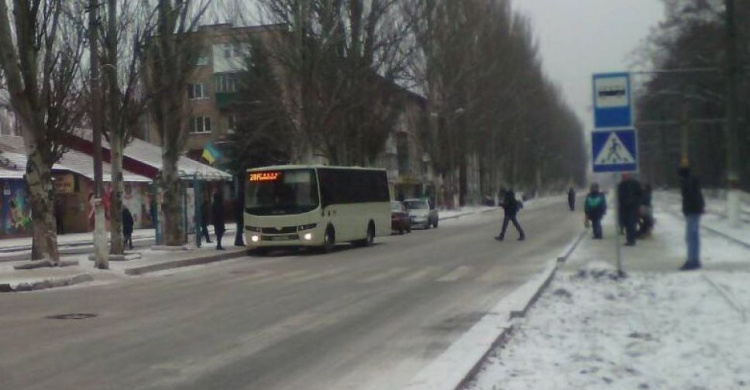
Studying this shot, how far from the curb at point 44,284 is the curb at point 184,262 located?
1815 mm

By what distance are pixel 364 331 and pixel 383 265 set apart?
34.5ft

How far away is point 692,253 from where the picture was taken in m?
16.3

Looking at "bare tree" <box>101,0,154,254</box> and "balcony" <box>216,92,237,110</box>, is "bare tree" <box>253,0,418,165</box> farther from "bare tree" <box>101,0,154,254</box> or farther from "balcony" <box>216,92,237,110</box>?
"balcony" <box>216,92,237,110</box>


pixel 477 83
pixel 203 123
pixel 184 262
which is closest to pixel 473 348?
pixel 184 262

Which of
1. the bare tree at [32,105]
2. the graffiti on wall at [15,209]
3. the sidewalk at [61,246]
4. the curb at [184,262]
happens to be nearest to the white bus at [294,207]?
the curb at [184,262]

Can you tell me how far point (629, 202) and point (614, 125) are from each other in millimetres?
7986

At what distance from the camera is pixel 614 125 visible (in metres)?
14.9

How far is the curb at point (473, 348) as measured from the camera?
750cm

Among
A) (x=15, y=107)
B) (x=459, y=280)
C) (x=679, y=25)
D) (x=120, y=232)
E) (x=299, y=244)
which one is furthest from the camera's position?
(x=679, y=25)

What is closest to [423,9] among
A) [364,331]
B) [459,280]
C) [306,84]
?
[306,84]

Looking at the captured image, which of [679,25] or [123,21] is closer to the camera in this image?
[123,21]

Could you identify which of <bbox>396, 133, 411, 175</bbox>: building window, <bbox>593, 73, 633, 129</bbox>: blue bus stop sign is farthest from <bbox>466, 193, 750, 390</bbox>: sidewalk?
<bbox>396, 133, 411, 175</bbox>: building window

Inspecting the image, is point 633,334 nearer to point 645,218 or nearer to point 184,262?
point 184,262

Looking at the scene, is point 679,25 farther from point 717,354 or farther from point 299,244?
point 717,354
